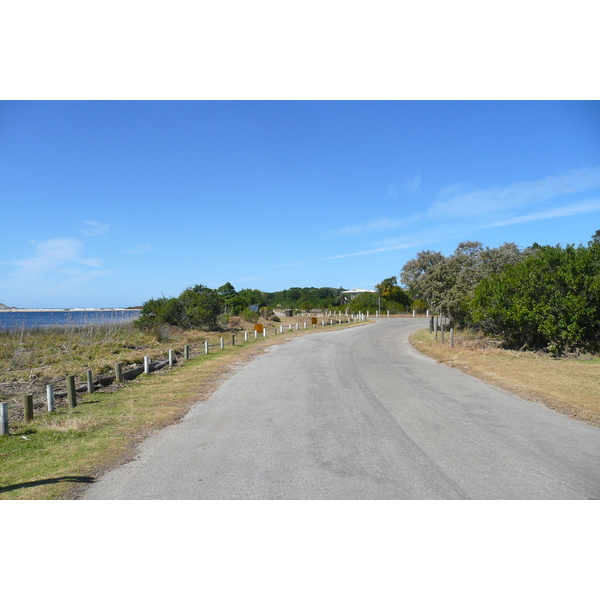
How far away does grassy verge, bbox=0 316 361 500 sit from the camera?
490 centimetres

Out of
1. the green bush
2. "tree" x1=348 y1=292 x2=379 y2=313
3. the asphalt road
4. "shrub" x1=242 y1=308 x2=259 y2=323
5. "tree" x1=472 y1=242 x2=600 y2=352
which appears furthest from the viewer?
"tree" x1=348 y1=292 x2=379 y2=313

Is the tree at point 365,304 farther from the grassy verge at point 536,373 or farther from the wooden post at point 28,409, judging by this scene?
the wooden post at point 28,409

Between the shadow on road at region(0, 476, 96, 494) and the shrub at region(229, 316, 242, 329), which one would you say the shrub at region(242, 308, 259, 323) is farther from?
the shadow on road at region(0, 476, 96, 494)

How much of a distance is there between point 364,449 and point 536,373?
27.9 feet

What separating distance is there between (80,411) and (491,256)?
30.5 m

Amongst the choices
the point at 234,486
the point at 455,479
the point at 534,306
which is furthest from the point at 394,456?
the point at 534,306

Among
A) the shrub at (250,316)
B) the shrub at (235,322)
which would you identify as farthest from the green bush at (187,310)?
the shrub at (250,316)

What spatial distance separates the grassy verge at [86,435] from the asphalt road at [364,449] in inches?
14.4

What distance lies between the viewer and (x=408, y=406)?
8352 millimetres

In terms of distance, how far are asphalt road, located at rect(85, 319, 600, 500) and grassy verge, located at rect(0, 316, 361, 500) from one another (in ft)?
1.20

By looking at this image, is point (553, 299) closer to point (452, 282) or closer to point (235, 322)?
point (452, 282)

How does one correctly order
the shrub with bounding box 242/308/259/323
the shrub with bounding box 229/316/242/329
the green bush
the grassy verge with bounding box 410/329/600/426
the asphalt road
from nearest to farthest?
the asphalt road, the grassy verge with bounding box 410/329/600/426, the green bush, the shrub with bounding box 229/316/242/329, the shrub with bounding box 242/308/259/323

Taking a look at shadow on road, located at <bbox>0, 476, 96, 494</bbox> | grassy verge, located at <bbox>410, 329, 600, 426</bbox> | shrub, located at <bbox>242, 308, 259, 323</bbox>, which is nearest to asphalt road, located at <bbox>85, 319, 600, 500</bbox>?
shadow on road, located at <bbox>0, 476, 96, 494</bbox>

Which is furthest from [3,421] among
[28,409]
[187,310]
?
[187,310]
